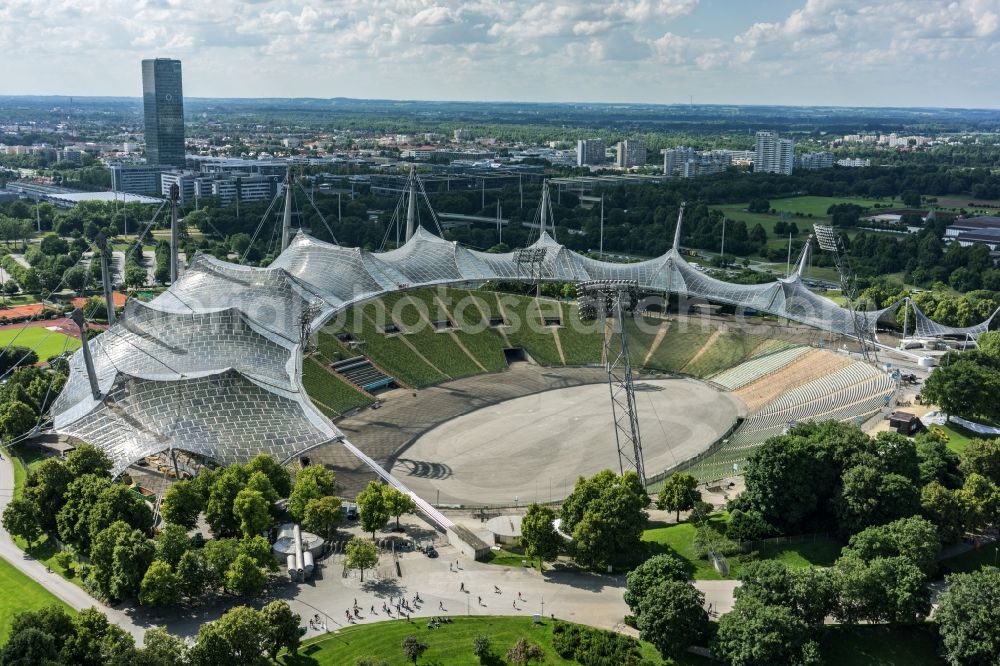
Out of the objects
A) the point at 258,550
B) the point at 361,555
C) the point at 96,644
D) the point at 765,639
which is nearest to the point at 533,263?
the point at 361,555

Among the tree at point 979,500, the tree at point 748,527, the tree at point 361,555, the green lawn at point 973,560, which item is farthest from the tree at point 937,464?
the tree at point 361,555

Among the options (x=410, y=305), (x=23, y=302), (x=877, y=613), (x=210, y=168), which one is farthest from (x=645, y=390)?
(x=210, y=168)

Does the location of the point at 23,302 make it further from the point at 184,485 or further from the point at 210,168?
the point at 210,168

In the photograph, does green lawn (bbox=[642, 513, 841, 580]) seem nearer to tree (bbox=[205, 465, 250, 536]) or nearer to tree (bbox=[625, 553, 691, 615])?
tree (bbox=[625, 553, 691, 615])

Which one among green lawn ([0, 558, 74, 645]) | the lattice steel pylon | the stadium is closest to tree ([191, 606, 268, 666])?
green lawn ([0, 558, 74, 645])

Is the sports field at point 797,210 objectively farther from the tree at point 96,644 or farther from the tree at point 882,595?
the tree at point 96,644

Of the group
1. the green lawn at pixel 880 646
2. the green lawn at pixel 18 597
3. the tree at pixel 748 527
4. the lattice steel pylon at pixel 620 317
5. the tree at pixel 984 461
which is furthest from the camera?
the lattice steel pylon at pixel 620 317
